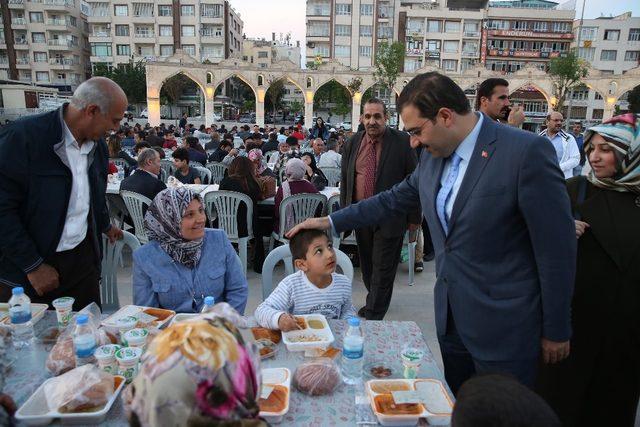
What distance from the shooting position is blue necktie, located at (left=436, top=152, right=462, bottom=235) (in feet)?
6.18

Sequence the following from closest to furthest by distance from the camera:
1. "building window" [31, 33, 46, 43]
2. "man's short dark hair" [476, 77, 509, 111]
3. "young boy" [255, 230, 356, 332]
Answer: "young boy" [255, 230, 356, 332], "man's short dark hair" [476, 77, 509, 111], "building window" [31, 33, 46, 43]

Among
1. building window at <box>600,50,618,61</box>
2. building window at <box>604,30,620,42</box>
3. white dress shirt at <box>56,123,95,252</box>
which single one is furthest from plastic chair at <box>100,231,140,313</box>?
building window at <box>604,30,620,42</box>

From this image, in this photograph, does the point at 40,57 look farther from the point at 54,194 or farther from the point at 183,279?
the point at 183,279

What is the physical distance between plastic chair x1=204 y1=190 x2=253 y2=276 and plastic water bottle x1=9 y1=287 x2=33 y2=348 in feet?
9.84

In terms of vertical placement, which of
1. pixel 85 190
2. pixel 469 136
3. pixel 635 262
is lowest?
pixel 635 262

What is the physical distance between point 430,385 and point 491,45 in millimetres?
53920

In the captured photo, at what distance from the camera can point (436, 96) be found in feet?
5.74

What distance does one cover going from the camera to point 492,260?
5.75ft

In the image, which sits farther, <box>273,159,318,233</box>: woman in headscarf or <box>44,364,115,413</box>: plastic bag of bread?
<box>273,159,318,233</box>: woman in headscarf

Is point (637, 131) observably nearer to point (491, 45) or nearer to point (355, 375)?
point (355, 375)

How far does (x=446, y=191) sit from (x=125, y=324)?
1.54m

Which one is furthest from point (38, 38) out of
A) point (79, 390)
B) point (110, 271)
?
point (79, 390)

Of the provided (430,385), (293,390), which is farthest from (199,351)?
(430,385)

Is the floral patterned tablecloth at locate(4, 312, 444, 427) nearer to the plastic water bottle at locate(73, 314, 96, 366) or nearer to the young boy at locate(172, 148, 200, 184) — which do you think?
the plastic water bottle at locate(73, 314, 96, 366)
